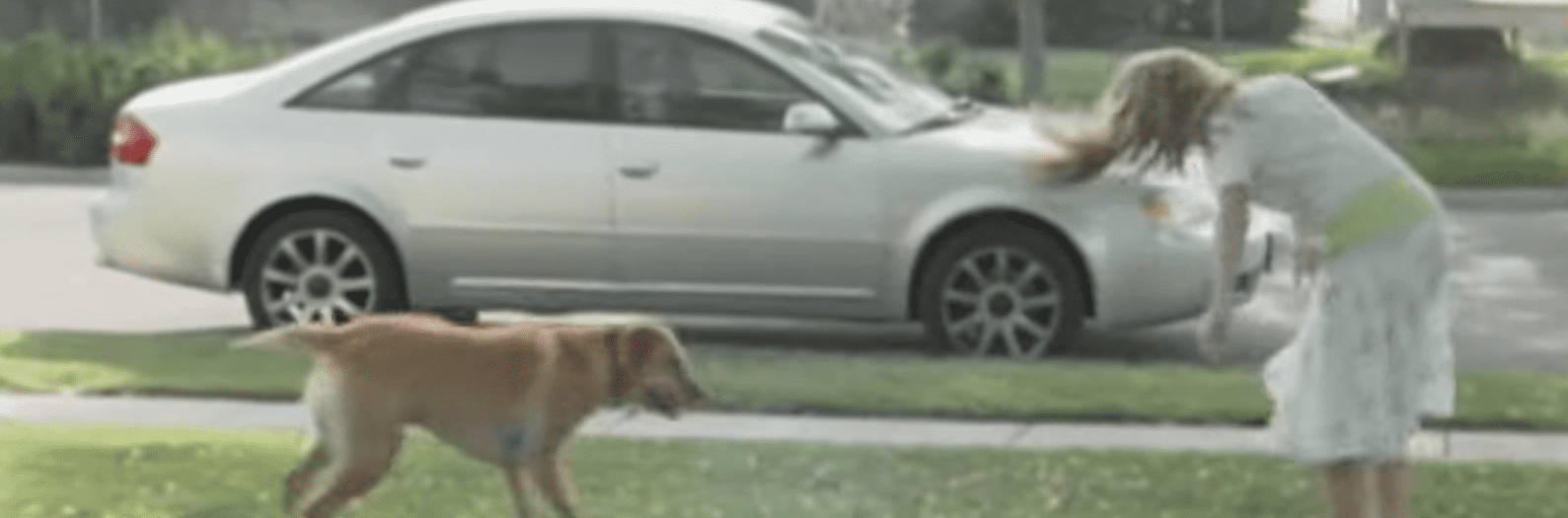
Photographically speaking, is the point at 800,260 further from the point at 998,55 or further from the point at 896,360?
the point at 998,55

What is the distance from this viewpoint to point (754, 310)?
12.1 meters

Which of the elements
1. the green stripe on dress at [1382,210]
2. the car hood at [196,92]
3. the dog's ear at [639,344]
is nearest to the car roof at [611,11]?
the car hood at [196,92]

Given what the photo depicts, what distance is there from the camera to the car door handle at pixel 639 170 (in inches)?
472

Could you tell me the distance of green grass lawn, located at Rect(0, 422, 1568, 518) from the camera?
835 centimetres

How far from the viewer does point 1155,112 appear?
6809 mm

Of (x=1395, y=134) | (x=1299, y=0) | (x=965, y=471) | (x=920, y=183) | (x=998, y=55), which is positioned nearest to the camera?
(x=965, y=471)

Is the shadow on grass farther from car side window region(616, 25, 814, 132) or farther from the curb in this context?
the curb

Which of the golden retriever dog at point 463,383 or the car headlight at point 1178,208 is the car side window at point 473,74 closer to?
the car headlight at point 1178,208

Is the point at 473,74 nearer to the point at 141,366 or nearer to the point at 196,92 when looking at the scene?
the point at 196,92

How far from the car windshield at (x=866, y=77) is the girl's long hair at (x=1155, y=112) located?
16.8 feet

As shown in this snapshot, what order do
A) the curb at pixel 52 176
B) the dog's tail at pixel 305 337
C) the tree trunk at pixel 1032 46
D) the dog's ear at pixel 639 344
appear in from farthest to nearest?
1. the tree trunk at pixel 1032 46
2. the curb at pixel 52 176
3. the dog's ear at pixel 639 344
4. the dog's tail at pixel 305 337

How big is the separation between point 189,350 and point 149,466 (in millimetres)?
2965

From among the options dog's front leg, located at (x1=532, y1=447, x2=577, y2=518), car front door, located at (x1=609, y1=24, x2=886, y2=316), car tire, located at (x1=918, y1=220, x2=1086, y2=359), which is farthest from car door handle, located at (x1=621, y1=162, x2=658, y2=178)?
dog's front leg, located at (x1=532, y1=447, x2=577, y2=518)

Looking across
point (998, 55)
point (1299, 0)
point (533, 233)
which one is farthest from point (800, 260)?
point (998, 55)
